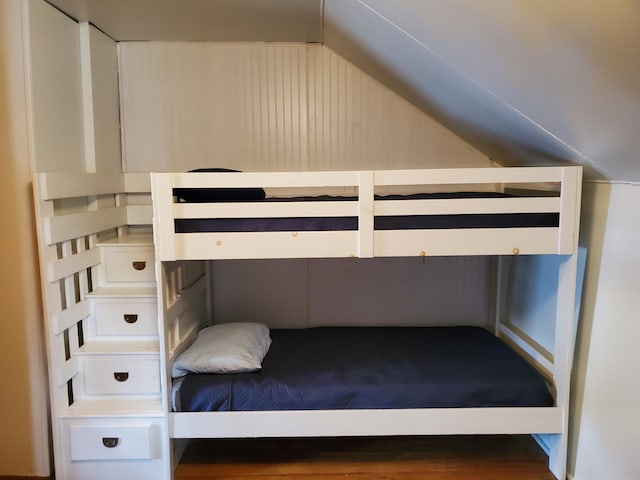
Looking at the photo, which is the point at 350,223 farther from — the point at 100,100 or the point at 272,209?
the point at 100,100

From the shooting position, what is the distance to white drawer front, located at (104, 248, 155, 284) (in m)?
2.27

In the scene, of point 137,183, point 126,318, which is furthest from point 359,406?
point 137,183

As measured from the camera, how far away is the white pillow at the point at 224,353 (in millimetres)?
2051

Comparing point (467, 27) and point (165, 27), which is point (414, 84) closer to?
point (467, 27)

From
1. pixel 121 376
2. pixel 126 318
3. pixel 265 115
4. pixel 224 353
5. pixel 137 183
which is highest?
pixel 265 115

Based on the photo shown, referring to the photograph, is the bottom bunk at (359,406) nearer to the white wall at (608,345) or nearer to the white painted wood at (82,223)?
the white wall at (608,345)

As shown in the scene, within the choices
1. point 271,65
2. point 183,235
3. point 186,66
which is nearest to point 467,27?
point 183,235

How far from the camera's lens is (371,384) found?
2002 mm

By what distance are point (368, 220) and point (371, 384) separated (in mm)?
710

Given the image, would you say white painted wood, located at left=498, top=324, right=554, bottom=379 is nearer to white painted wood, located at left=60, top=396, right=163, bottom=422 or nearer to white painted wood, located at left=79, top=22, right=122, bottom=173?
white painted wood, located at left=60, top=396, right=163, bottom=422

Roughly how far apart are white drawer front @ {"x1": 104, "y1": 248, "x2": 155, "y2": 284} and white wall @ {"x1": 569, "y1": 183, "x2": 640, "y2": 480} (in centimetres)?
199

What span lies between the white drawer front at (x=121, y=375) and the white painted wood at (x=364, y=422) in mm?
235

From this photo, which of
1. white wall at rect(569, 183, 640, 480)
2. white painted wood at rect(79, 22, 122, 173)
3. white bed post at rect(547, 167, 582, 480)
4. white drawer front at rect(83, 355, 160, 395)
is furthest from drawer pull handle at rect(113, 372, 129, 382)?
white wall at rect(569, 183, 640, 480)

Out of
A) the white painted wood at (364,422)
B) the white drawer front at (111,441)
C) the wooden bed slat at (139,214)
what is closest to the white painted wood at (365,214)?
the white painted wood at (364,422)
